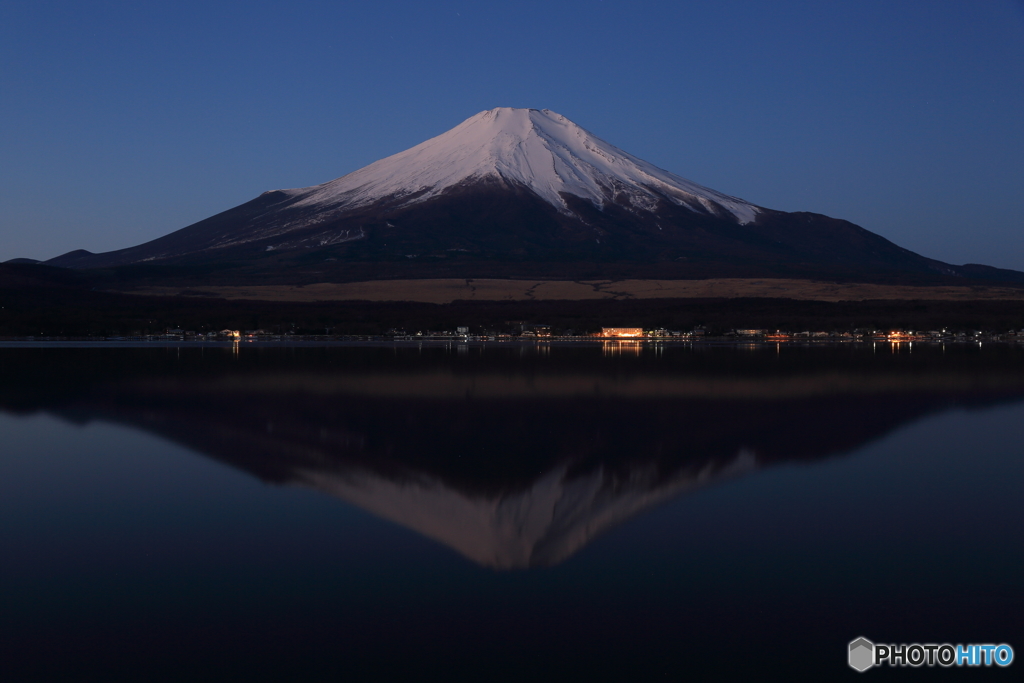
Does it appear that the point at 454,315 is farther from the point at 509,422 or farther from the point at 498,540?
the point at 498,540

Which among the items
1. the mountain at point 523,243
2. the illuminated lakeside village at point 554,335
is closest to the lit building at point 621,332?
the illuminated lakeside village at point 554,335

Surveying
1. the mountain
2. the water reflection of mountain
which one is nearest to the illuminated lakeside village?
the mountain

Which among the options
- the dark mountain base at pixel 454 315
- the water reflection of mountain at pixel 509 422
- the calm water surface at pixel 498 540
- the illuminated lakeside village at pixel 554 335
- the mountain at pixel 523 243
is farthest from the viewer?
the mountain at pixel 523 243

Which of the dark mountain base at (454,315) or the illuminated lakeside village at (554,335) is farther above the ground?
the dark mountain base at (454,315)

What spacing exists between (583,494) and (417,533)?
3.10 metres

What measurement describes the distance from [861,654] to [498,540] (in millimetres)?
4557

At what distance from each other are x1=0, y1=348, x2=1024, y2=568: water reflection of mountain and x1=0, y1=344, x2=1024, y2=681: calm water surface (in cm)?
11

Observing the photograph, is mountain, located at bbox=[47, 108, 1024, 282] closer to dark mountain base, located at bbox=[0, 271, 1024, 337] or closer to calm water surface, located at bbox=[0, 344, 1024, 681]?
dark mountain base, located at bbox=[0, 271, 1024, 337]

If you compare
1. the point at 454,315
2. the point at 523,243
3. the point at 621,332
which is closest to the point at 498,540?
the point at 621,332

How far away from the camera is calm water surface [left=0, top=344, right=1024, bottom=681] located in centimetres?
759

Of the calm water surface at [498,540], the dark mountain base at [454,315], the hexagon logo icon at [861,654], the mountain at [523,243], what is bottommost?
the hexagon logo icon at [861,654]

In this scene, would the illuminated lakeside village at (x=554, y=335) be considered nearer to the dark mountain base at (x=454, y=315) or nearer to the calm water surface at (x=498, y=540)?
the dark mountain base at (x=454, y=315)

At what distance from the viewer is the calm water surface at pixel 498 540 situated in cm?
759

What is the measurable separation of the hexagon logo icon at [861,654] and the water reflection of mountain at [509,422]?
3446 mm
